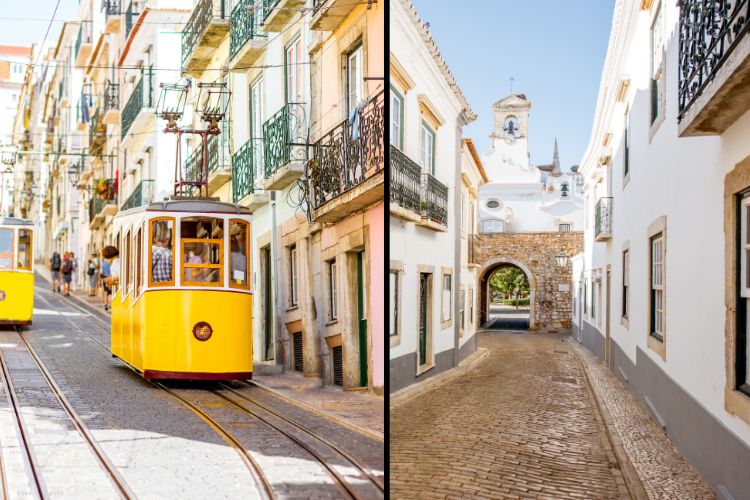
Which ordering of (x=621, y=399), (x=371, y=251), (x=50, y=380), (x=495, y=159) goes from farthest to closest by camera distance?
(x=621, y=399) → (x=495, y=159) → (x=371, y=251) → (x=50, y=380)

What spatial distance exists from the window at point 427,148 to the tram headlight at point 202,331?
756 mm

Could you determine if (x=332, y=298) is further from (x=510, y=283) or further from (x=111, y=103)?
(x=510, y=283)

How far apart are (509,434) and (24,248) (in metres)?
1.71

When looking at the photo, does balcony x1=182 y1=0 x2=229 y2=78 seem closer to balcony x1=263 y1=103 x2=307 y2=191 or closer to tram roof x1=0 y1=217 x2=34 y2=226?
balcony x1=263 y1=103 x2=307 y2=191

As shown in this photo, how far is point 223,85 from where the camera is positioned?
2.22 metres

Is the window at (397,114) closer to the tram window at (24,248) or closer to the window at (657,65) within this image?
the tram window at (24,248)

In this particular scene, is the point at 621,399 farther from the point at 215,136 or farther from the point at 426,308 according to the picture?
the point at 215,136

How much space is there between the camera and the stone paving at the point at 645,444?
2.43 m

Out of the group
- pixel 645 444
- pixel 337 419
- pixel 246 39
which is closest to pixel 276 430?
pixel 337 419

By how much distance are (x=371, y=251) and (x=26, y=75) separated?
3.15ft

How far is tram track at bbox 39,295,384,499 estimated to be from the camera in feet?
6.26

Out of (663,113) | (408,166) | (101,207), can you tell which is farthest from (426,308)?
(663,113)

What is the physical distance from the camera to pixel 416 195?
2188 mm

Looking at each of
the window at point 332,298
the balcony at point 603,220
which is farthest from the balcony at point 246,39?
the balcony at point 603,220
